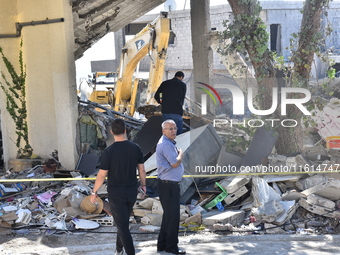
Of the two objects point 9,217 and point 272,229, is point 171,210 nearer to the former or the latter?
point 272,229

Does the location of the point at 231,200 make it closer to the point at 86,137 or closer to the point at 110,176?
the point at 110,176

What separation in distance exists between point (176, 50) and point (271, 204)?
2464 centimetres

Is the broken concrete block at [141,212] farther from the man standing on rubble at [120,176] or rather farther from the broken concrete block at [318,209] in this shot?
the broken concrete block at [318,209]

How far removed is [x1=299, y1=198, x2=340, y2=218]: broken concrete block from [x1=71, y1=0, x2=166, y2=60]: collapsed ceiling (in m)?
7.46

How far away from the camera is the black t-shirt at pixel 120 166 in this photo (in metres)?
6.30

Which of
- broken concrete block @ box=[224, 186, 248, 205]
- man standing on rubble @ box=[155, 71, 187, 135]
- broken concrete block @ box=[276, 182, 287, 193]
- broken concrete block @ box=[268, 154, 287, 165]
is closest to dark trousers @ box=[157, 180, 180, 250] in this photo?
broken concrete block @ box=[224, 186, 248, 205]

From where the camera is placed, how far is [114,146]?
6.34m

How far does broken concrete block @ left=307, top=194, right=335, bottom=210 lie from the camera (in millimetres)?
8090

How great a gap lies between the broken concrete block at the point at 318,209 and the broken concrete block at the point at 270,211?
34 cm

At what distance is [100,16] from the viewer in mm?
15867

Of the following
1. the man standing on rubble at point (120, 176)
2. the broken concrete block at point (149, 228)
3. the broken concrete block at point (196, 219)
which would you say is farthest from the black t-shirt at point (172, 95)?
the man standing on rubble at point (120, 176)

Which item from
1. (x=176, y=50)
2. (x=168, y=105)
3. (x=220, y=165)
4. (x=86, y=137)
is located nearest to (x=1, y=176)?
(x=86, y=137)

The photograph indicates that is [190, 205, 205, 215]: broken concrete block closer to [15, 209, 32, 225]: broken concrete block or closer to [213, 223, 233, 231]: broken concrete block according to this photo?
[213, 223, 233, 231]: broken concrete block

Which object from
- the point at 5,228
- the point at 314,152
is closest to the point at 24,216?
the point at 5,228
